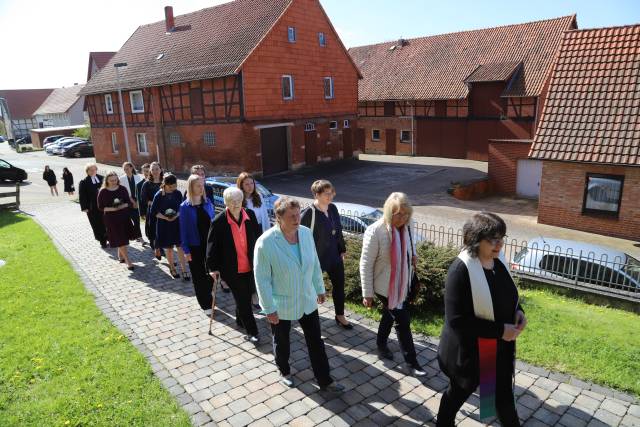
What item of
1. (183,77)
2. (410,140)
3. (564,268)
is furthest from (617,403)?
(410,140)

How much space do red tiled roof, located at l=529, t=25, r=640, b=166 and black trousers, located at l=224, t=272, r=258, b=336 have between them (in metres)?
12.3

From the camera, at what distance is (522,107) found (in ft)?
90.3

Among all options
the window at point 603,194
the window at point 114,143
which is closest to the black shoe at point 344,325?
the window at point 603,194

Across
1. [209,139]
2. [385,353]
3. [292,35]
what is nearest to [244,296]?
[385,353]

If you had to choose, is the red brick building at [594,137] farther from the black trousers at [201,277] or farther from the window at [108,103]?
the window at [108,103]

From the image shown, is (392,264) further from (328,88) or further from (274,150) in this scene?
(328,88)

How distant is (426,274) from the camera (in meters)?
6.94

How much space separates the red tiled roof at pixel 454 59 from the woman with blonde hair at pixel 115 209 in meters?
24.0

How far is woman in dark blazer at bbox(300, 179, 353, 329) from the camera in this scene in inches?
224

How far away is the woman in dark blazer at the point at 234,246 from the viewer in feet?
18.5

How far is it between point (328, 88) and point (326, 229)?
80.2 feet

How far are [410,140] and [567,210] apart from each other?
60.8 feet

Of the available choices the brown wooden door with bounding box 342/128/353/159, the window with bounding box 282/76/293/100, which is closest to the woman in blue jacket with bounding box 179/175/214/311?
the window with bounding box 282/76/293/100

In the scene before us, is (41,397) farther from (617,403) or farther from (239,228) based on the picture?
(617,403)
